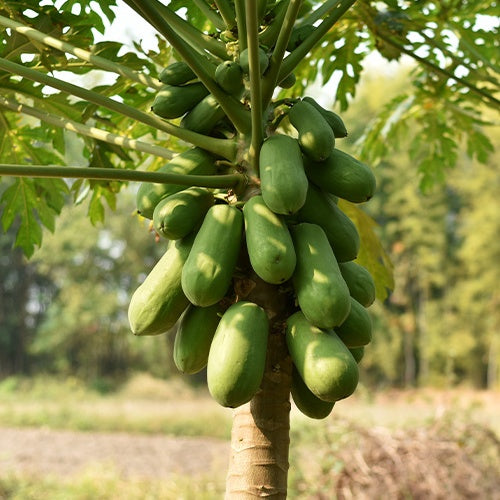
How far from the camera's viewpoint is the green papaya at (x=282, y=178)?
3.98 feet

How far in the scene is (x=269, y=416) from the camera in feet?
4.29

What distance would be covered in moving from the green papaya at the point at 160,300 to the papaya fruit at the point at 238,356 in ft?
0.41

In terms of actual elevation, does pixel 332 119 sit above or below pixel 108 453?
above

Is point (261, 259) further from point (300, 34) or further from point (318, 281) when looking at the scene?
point (300, 34)

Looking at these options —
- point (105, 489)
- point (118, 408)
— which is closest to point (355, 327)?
point (105, 489)

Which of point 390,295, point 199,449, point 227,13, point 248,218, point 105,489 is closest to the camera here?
point 248,218

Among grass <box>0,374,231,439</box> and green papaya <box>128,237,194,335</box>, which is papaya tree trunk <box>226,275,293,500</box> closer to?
green papaya <box>128,237,194,335</box>

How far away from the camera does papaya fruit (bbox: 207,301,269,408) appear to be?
115 centimetres

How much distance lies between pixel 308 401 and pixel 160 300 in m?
0.34

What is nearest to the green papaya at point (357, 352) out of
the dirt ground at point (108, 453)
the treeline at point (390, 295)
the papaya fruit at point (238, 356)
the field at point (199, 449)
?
the papaya fruit at point (238, 356)

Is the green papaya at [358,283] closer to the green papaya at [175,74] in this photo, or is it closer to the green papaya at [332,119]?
the green papaya at [332,119]

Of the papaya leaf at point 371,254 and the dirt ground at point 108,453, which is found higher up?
the papaya leaf at point 371,254

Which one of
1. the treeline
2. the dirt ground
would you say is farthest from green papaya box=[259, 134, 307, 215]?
the treeline

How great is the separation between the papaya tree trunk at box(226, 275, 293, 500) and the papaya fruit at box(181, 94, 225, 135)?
1.14ft
